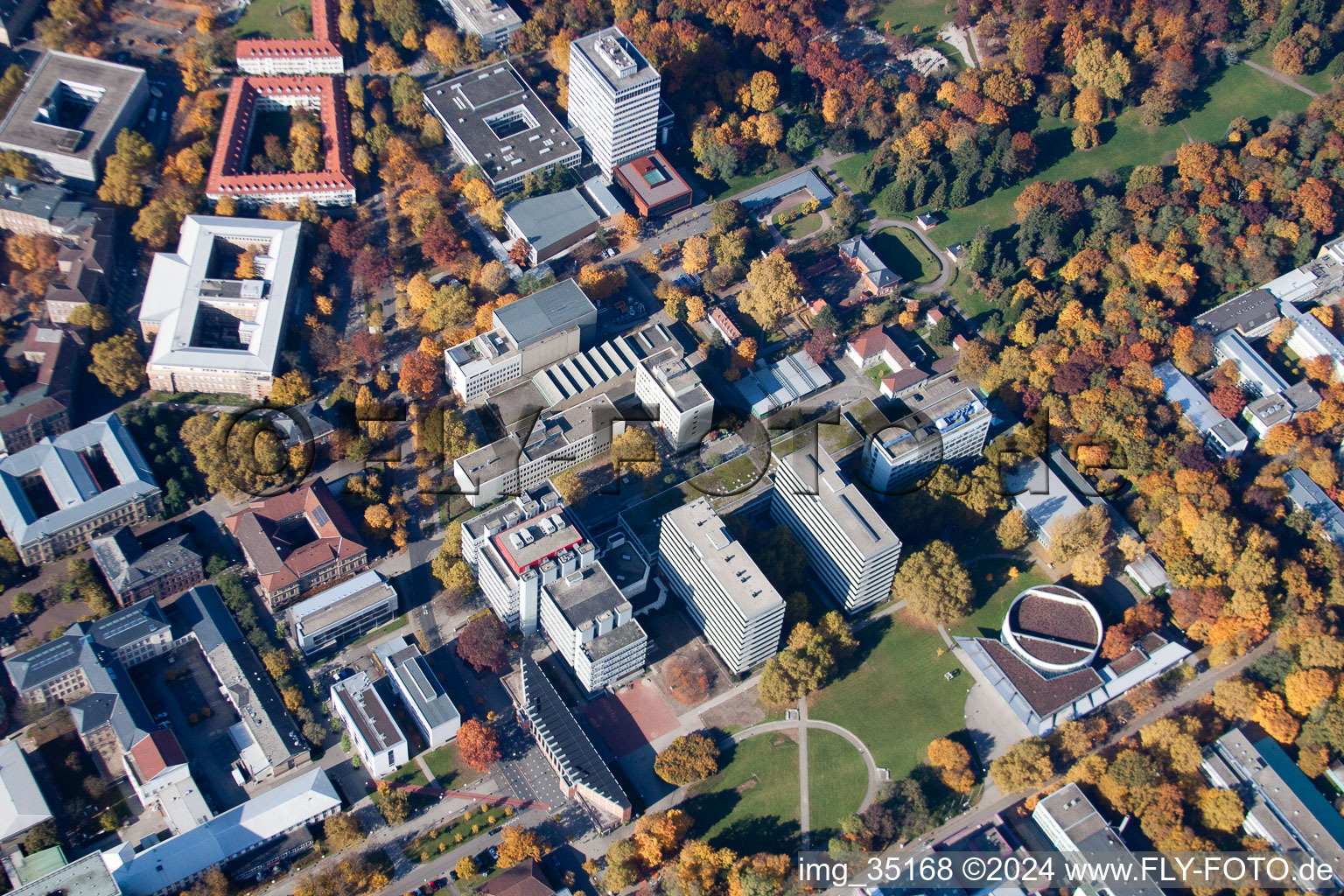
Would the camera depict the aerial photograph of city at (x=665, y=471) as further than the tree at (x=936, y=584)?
No

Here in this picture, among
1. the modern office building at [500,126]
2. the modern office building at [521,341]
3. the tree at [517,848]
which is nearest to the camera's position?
the tree at [517,848]

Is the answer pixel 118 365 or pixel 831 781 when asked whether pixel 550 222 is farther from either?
pixel 831 781

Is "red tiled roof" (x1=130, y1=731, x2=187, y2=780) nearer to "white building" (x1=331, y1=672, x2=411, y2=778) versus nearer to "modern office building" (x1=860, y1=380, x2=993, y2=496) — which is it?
"white building" (x1=331, y1=672, x2=411, y2=778)

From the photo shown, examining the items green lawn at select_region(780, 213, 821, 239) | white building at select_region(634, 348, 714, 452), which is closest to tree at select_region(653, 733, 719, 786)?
white building at select_region(634, 348, 714, 452)

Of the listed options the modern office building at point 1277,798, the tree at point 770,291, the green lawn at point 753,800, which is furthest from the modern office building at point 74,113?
the modern office building at point 1277,798

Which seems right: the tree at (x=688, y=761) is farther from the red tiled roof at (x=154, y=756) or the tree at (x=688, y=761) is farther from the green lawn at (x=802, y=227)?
the green lawn at (x=802, y=227)

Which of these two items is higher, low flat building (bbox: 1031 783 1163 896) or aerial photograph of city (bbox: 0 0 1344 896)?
aerial photograph of city (bbox: 0 0 1344 896)
